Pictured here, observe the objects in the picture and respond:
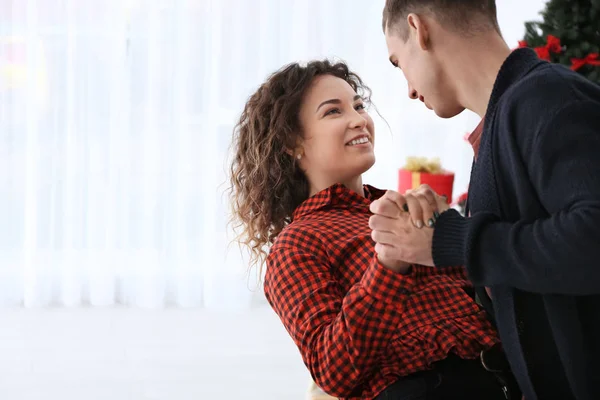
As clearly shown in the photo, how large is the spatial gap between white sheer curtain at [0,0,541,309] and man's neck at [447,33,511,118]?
3.45 metres

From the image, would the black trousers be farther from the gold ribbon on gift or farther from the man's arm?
the gold ribbon on gift

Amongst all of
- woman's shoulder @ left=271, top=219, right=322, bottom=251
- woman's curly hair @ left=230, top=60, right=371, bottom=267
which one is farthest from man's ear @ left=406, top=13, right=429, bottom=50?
woman's curly hair @ left=230, top=60, right=371, bottom=267

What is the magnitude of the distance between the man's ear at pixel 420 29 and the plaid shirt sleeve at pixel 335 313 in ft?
1.26

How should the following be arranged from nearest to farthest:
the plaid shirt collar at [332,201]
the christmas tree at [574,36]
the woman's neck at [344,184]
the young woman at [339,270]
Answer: the young woman at [339,270] → the plaid shirt collar at [332,201] → the woman's neck at [344,184] → the christmas tree at [574,36]

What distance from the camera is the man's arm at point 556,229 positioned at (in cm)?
105

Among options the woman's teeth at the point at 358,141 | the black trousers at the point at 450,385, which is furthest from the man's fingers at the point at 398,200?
the woman's teeth at the point at 358,141

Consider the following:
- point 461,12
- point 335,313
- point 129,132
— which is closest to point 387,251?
point 335,313

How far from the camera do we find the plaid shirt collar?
195cm

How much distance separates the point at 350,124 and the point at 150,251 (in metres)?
2.93

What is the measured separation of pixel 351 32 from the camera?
15.8 feet

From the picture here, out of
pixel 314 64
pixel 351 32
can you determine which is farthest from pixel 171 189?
pixel 314 64

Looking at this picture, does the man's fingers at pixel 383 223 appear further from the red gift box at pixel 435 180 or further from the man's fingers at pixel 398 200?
the red gift box at pixel 435 180

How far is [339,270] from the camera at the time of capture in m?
1.72

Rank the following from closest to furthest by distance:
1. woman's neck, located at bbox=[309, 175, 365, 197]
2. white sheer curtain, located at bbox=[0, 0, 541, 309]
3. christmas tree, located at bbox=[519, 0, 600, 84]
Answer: woman's neck, located at bbox=[309, 175, 365, 197]
christmas tree, located at bbox=[519, 0, 600, 84]
white sheer curtain, located at bbox=[0, 0, 541, 309]
